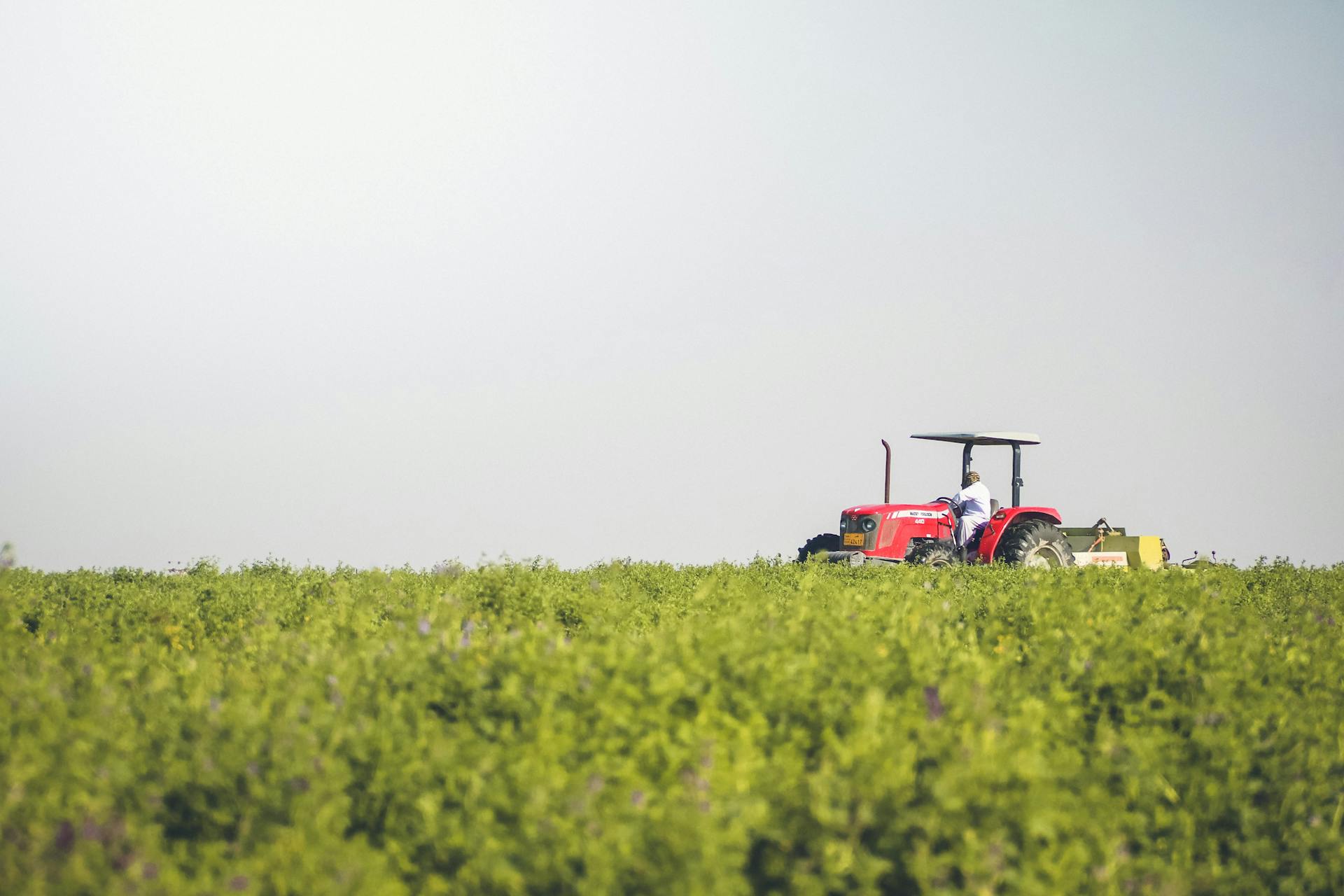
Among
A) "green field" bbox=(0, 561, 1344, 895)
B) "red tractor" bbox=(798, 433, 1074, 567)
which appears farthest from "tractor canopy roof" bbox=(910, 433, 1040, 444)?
"green field" bbox=(0, 561, 1344, 895)

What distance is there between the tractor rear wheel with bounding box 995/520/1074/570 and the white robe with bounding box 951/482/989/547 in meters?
0.42

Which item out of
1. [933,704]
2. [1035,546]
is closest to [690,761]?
[933,704]

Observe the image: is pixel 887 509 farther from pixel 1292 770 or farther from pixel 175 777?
pixel 175 777

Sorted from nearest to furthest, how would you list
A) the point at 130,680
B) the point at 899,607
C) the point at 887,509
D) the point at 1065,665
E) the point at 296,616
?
the point at 130,680 → the point at 1065,665 → the point at 899,607 → the point at 296,616 → the point at 887,509

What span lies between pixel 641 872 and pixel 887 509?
12.8 m

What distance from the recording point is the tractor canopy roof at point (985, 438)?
1585 cm

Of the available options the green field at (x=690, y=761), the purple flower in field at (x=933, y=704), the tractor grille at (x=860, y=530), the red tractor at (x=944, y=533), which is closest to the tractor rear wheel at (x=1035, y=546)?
the red tractor at (x=944, y=533)

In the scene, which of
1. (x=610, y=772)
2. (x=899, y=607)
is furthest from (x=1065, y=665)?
(x=610, y=772)

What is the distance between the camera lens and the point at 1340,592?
1048cm

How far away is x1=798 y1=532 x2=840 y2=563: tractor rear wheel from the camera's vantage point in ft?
53.5

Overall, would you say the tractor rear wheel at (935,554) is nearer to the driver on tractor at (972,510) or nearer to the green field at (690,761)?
the driver on tractor at (972,510)

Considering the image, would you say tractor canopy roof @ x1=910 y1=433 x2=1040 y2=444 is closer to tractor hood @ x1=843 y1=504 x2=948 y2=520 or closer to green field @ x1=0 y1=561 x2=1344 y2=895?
tractor hood @ x1=843 y1=504 x2=948 y2=520

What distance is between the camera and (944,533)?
16.0 m

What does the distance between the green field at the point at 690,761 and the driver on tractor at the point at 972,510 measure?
9.23 metres
